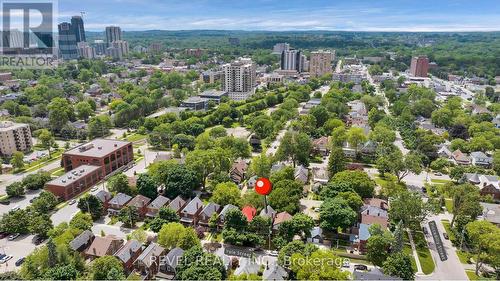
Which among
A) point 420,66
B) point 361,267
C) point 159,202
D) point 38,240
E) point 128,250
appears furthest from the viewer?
point 420,66

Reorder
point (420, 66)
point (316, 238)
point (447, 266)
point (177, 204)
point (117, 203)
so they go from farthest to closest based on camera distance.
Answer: point (420, 66), point (117, 203), point (177, 204), point (316, 238), point (447, 266)

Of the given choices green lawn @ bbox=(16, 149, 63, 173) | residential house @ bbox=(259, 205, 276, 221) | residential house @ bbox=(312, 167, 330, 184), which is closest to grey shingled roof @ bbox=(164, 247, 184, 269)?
residential house @ bbox=(259, 205, 276, 221)

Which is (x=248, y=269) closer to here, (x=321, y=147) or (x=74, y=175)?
(x=74, y=175)

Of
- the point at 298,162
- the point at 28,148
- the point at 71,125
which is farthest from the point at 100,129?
the point at 298,162

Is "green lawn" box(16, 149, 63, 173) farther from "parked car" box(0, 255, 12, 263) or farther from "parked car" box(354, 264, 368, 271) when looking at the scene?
"parked car" box(354, 264, 368, 271)

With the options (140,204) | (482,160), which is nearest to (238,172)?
(140,204)

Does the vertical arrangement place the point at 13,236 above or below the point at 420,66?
below
